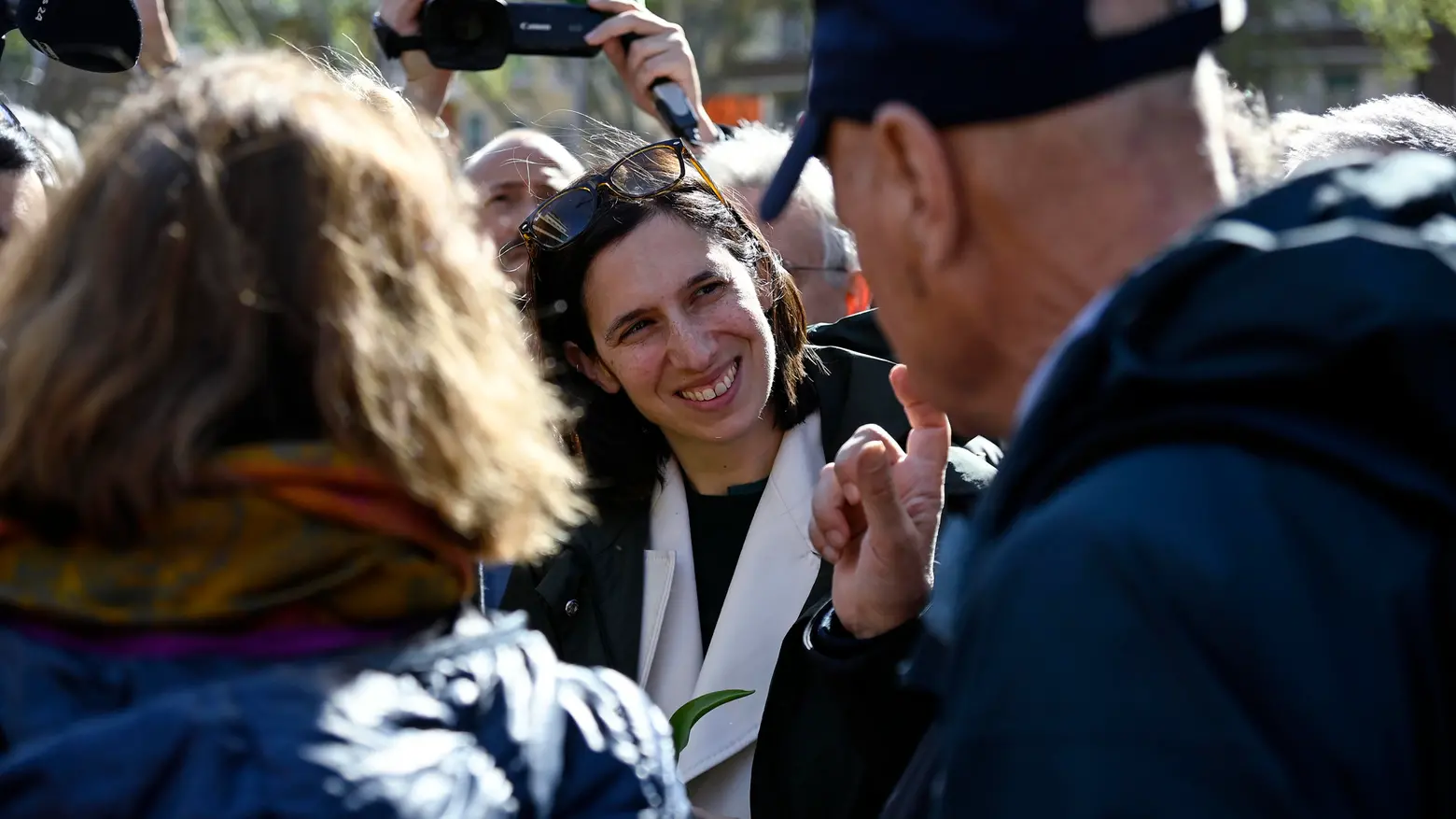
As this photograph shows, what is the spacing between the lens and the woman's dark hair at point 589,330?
3012 mm

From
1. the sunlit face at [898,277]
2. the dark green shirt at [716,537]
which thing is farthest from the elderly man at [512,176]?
the sunlit face at [898,277]

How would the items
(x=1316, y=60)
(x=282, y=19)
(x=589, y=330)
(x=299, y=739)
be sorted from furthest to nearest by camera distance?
1. (x=1316, y=60)
2. (x=282, y=19)
3. (x=589, y=330)
4. (x=299, y=739)

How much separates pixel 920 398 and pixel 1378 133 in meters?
2.04

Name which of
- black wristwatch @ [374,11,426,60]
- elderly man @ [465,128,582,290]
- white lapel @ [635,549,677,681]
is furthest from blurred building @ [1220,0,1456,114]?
white lapel @ [635,549,677,681]

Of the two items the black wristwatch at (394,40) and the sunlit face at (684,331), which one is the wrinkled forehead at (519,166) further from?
the sunlit face at (684,331)

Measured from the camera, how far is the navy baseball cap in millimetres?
1213

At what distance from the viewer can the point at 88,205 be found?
4.39 ft

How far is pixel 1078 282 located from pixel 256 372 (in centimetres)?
69

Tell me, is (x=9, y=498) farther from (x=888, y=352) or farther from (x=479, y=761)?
(x=888, y=352)

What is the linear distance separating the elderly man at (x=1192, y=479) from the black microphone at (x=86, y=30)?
2.28 m

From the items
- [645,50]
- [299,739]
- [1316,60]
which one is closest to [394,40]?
[645,50]

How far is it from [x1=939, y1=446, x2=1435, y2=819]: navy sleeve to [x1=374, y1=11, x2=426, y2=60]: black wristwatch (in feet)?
9.85

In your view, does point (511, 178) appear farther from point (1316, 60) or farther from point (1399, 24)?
point (1316, 60)

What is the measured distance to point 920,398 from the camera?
1.51m
